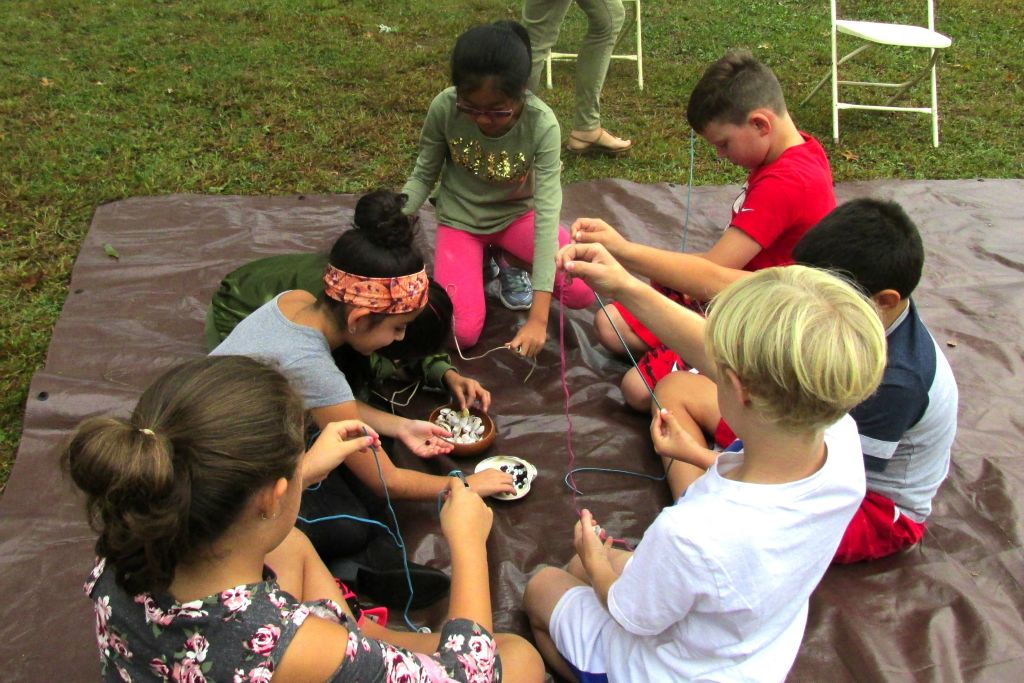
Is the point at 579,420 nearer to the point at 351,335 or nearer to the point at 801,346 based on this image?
the point at 351,335

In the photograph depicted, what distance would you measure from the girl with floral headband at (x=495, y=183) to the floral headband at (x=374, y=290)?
0.71m

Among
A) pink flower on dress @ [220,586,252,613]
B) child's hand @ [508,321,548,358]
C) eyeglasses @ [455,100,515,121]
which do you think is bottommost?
child's hand @ [508,321,548,358]

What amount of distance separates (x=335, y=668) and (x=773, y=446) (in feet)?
2.73

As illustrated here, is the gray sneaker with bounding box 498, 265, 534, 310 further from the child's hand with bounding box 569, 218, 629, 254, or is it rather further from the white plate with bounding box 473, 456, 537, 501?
the white plate with bounding box 473, 456, 537, 501

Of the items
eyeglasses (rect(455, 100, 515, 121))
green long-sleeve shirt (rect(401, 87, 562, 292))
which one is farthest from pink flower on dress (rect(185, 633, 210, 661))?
eyeglasses (rect(455, 100, 515, 121))

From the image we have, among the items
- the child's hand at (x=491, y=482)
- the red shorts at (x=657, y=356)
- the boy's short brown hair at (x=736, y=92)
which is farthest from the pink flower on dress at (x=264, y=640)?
the boy's short brown hair at (x=736, y=92)

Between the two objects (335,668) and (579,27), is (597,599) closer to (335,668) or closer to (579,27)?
(335,668)

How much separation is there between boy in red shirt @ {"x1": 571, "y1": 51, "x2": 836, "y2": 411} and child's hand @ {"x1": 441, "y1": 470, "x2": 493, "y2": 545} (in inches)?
35.2

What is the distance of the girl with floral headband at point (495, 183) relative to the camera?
2.66 metres

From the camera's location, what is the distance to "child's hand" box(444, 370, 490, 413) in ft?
8.61

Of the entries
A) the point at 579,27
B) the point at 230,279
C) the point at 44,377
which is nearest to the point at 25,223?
the point at 44,377

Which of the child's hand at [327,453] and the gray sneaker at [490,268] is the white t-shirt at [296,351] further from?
the gray sneaker at [490,268]

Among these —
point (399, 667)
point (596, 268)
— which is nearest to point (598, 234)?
point (596, 268)

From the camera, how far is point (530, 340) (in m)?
2.86
